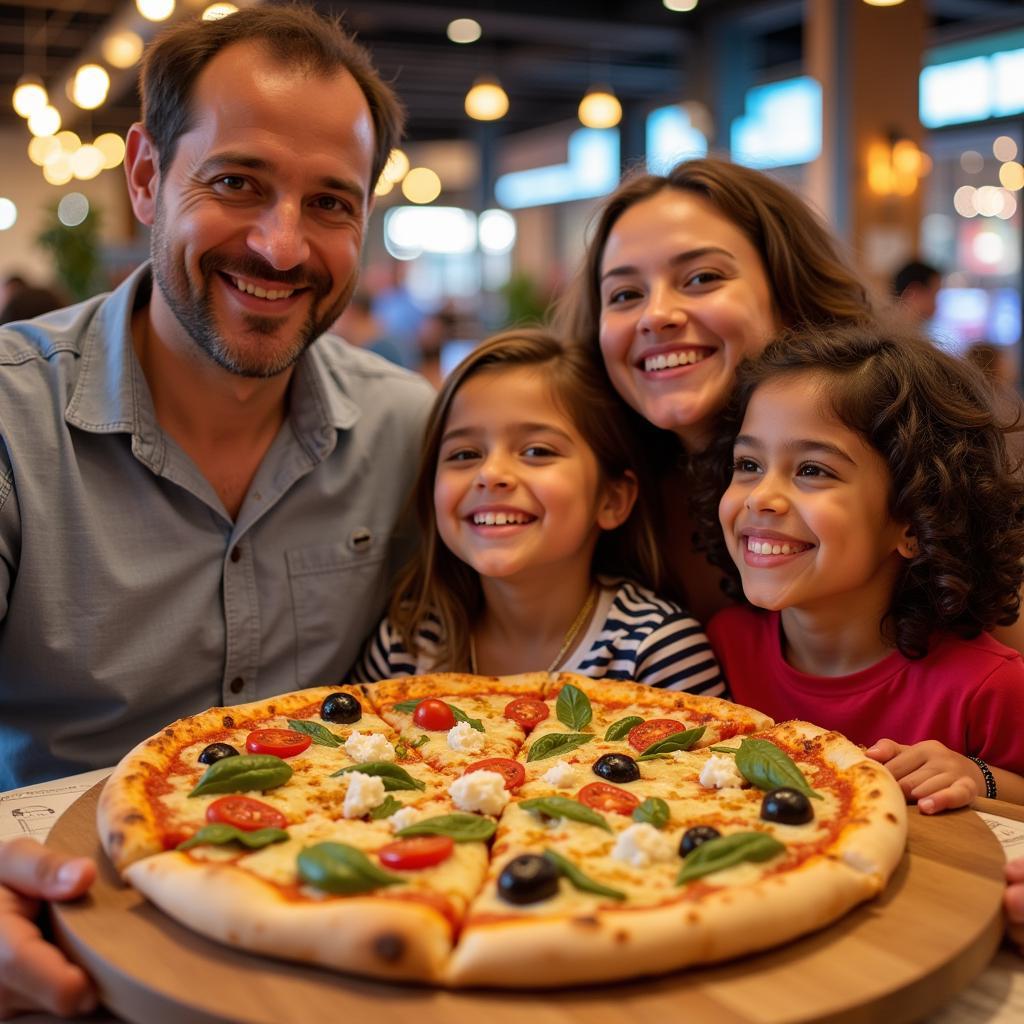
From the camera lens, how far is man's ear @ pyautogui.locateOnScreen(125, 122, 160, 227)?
10.4 feet

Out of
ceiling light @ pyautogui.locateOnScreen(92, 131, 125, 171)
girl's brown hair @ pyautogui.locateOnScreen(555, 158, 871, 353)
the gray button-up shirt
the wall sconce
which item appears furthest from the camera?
ceiling light @ pyautogui.locateOnScreen(92, 131, 125, 171)

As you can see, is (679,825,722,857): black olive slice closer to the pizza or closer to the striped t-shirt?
the pizza

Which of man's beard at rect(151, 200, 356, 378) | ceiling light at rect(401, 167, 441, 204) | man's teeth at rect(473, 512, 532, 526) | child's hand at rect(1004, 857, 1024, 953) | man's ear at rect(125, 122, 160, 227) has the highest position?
ceiling light at rect(401, 167, 441, 204)

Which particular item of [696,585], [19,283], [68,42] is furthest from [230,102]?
[68,42]

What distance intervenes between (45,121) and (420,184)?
1077 centimetres

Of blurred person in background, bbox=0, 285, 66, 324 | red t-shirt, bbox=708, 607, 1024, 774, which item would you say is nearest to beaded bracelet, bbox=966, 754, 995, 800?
red t-shirt, bbox=708, 607, 1024, 774

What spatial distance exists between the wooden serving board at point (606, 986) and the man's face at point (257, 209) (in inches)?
67.6

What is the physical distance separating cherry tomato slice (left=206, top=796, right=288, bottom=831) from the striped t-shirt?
121 centimetres

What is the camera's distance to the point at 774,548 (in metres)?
2.62

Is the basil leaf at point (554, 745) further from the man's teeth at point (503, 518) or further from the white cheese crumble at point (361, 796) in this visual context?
the man's teeth at point (503, 518)

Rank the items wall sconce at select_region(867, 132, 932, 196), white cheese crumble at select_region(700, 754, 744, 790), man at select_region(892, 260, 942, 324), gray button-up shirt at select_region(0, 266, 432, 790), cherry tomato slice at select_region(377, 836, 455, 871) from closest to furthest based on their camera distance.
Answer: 1. cherry tomato slice at select_region(377, 836, 455, 871)
2. white cheese crumble at select_region(700, 754, 744, 790)
3. gray button-up shirt at select_region(0, 266, 432, 790)
4. man at select_region(892, 260, 942, 324)
5. wall sconce at select_region(867, 132, 932, 196)

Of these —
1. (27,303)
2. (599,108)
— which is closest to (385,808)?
(27,303)

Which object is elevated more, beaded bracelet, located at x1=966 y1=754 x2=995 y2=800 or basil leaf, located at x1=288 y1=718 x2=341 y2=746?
basil leaf, located at x1=288 y1=718 x2=341 y2=746

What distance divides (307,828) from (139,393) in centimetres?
149
